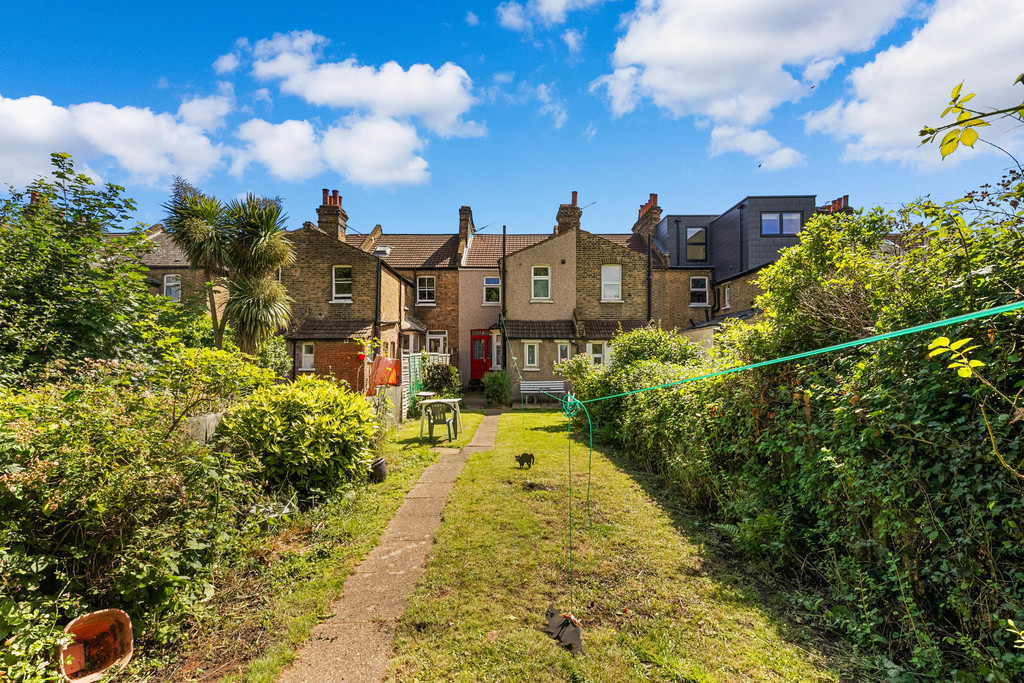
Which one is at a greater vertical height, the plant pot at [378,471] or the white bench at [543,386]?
the white bench at [543,386]

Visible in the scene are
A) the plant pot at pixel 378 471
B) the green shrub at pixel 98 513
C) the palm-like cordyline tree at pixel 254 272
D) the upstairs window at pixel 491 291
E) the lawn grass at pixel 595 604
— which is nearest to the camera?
the green shrub at pixel 98 513

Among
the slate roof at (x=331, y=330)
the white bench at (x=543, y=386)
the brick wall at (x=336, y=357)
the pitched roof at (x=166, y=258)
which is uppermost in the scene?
the pitched roof at (x=166, y=258)

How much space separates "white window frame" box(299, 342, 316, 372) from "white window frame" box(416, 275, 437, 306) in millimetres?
7529

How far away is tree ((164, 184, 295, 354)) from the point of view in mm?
15422

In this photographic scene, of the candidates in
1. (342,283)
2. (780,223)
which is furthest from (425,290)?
(780,223)

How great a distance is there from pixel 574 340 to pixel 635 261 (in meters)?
4.68

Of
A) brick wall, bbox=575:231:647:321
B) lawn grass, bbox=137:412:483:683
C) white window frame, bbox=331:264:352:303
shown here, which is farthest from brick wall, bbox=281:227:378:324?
lawn grass, bbox=137:412:483:683

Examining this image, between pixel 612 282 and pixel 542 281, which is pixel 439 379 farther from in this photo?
pixel 612 282

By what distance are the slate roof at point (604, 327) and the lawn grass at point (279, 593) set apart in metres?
14.5

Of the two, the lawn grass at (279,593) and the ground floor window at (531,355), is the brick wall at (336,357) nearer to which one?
the ground floor window at (531,355)

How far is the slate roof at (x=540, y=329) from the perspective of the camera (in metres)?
20.1

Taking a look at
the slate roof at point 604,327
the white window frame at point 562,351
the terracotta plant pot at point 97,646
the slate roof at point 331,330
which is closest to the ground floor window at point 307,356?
the slate roof at point 331,330

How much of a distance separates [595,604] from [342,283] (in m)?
18.5

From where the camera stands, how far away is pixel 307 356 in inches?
751
